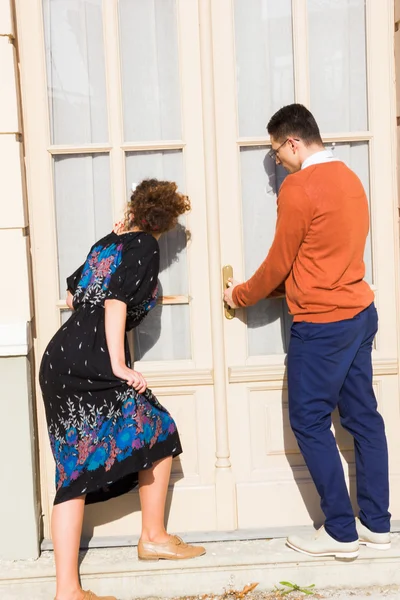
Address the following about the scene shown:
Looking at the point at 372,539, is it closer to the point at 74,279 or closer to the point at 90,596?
the point at 90,596

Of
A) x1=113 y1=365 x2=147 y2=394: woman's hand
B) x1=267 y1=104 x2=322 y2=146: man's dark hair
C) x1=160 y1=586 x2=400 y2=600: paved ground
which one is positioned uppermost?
x1=267 y1=104 x2=322 y2=146: man's dark hair

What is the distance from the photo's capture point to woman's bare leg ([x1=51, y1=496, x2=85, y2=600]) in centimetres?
317

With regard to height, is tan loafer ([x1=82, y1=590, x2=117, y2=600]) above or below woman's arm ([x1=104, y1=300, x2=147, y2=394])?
below

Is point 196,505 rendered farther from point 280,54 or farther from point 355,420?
point 280,54

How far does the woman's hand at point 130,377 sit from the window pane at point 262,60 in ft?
4.03

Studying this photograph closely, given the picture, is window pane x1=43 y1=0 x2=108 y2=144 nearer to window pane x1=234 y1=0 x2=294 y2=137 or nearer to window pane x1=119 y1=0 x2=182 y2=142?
window pane x1=119 y1=0 x2=182 y2=142

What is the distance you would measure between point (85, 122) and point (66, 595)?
2.00 meters

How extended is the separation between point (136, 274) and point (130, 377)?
0.41 meters

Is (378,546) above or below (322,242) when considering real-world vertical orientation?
below

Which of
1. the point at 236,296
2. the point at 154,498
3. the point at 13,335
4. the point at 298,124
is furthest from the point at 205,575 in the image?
the point at 298,124

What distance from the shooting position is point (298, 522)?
12.3 ft

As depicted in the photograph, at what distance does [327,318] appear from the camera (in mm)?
3260

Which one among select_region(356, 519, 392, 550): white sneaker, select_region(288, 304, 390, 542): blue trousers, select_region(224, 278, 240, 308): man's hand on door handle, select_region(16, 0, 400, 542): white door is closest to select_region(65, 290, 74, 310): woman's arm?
select_region(16, 0, 400, 542): white door

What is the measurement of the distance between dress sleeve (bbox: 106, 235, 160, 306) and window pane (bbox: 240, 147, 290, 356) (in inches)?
24.8
